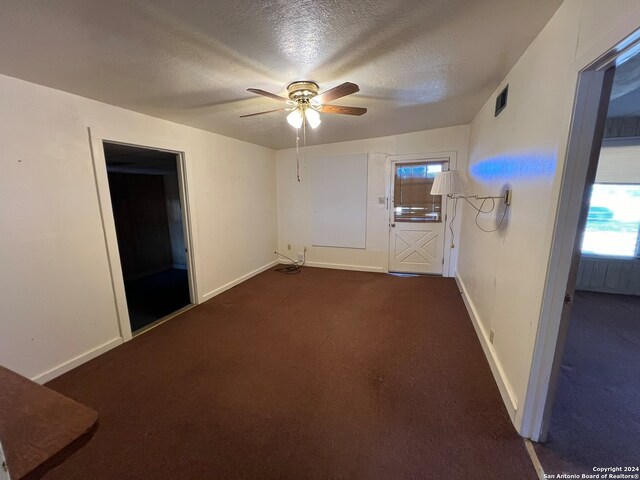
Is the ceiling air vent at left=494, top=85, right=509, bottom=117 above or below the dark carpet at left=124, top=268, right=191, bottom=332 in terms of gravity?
above

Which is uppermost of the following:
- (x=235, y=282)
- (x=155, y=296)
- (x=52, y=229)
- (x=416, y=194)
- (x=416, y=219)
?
(x=416, y=194)

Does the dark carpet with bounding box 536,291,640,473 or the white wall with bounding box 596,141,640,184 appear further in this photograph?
the white wall with bounding box 596,141,640,184

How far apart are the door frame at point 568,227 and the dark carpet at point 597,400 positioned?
0.15 meters

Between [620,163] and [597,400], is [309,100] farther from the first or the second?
[620,163]

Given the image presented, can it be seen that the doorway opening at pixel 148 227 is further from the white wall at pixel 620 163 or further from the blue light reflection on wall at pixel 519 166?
the white wall at pixel 620 163

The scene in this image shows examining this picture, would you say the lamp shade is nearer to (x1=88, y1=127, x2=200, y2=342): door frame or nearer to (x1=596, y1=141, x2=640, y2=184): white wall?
(x1=596, y1=141, x2=640, y2=184): white wall

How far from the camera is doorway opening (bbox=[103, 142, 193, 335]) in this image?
392cm

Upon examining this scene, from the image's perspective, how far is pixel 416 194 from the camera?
4.22 m

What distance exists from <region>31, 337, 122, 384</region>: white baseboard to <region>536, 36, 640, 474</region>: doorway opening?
3411 mm

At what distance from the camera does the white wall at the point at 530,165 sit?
109 cm

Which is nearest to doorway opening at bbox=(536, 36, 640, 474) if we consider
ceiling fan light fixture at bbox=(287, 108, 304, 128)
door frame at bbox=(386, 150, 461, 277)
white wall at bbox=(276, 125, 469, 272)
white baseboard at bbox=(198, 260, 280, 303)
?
door frame at bbox=(386, 150, 461, 277)

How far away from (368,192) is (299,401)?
11.4 feet

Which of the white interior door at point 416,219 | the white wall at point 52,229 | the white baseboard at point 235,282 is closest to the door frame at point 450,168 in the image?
the white interior door at point 416,219

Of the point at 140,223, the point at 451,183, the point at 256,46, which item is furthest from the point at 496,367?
the point at 140,223
